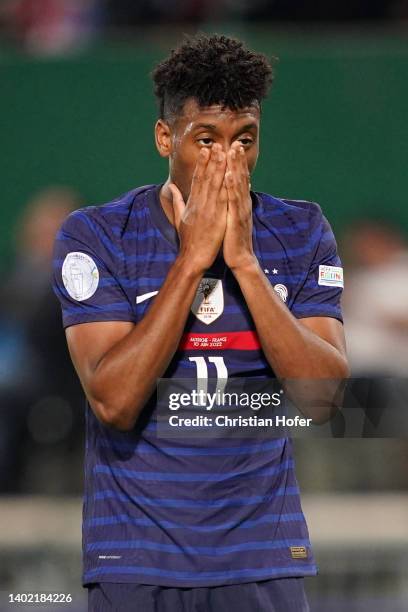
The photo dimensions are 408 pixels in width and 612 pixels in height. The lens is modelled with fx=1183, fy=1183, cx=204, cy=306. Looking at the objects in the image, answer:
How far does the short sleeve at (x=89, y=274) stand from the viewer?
2664 millimetres

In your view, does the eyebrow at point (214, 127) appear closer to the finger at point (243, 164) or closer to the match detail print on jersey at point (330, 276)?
the finger at point (243, 164)

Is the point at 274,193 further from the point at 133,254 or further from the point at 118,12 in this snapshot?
the point at 133,254

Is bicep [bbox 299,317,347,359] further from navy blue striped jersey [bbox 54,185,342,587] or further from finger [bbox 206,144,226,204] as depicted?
finger [bbox 206,144,226,204]

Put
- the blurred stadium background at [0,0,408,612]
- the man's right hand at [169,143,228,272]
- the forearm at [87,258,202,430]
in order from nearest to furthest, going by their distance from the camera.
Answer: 1. the forearm at [87,258,202,430]
2. the man's right hand at [169,143,228,272]
3. the blurred stadium background at [0,0,408,612]

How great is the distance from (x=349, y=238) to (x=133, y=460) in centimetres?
319

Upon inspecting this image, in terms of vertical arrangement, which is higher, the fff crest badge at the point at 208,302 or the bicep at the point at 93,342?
the fff crest badge at the point at 208,302

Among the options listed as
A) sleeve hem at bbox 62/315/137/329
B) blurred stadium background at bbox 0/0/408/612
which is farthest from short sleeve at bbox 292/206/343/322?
blurred stadium background at bbox 0/0/408/612

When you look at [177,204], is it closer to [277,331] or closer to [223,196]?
[223,196]

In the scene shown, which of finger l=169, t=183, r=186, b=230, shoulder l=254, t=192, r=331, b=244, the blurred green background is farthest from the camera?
the blurred green background

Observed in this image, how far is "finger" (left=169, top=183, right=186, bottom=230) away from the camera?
2.70m

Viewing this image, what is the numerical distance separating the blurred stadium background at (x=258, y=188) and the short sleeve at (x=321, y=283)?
92.5 inches

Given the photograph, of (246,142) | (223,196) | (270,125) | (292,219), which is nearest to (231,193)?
(223,196)

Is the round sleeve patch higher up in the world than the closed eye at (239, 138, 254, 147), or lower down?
lower down

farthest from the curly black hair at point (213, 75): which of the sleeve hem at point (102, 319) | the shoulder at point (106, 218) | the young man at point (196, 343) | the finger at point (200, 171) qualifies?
the sleeve hem at point (102, 319)
